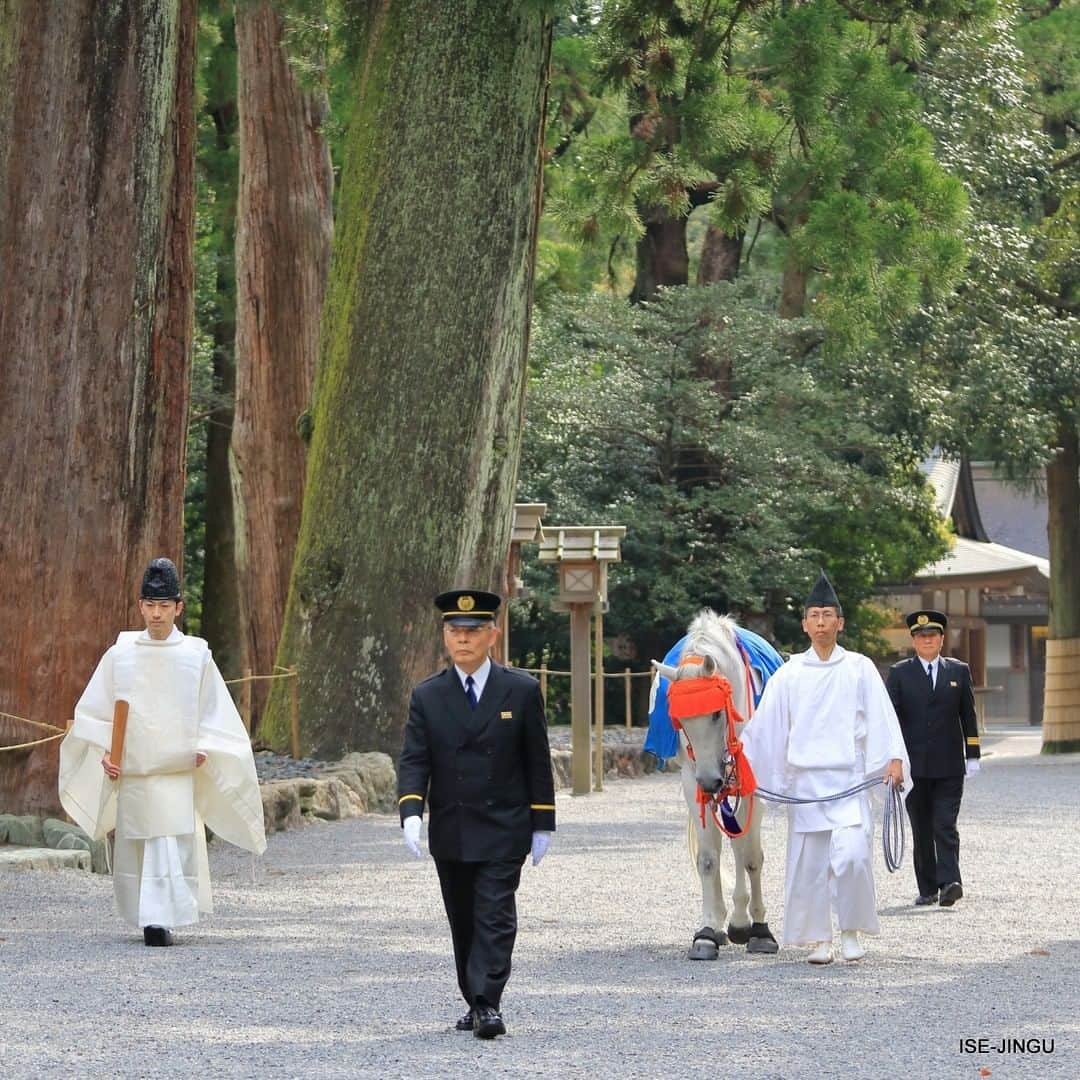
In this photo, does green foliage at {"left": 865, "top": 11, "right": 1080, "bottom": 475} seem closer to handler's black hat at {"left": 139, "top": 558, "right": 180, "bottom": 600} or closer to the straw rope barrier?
the straw rope barrier

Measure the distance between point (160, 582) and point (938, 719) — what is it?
15.4 ft

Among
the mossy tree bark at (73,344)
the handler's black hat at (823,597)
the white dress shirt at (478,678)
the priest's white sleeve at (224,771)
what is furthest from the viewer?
the mossy tree bark at (73,344)

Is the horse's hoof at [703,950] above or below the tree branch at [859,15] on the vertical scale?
below

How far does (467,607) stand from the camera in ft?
A: 22.0

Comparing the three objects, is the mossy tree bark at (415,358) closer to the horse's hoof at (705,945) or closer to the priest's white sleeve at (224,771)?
the priest's white sleeve at (224,771)

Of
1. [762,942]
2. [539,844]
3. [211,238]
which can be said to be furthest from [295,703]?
[211,238]

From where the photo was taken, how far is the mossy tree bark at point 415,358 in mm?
15344

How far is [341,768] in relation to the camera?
51.1ft

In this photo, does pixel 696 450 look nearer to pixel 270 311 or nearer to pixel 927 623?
pixel 270 311

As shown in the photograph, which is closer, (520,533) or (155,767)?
(155,767)

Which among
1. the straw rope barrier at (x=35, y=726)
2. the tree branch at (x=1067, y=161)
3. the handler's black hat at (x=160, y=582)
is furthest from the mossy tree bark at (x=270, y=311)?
the tree branch at (x=1067, y=161)

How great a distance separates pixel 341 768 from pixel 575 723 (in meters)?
4.08

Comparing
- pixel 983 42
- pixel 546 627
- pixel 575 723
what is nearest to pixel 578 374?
pixel 546 627

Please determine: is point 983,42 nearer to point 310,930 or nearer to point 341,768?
point 341,768
